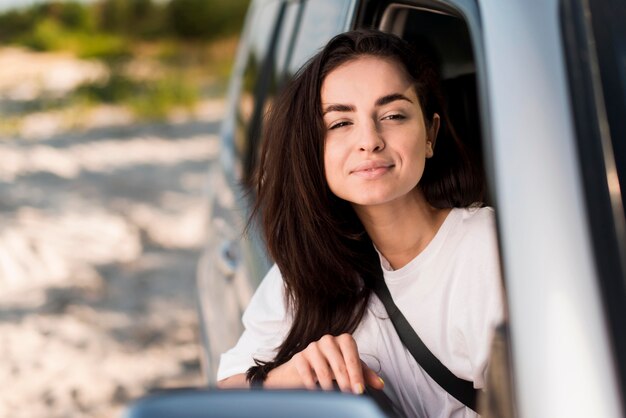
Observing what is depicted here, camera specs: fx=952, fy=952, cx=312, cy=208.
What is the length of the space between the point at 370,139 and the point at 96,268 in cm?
521

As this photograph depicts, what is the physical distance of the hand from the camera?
1599 millimetres

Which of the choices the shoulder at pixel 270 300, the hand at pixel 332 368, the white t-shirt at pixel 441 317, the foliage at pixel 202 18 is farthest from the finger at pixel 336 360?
the foliage at pixel 202 18

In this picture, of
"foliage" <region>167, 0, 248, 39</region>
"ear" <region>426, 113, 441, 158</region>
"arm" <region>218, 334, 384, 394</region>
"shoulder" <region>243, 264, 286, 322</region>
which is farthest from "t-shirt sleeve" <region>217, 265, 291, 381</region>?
"foliage" <region>167, 0, 248, 39</region>

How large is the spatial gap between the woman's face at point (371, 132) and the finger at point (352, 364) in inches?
11.2

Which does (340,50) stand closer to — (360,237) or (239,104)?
(360,237)

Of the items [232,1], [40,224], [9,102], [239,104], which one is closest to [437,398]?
[239,104]

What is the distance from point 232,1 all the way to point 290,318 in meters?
17.0

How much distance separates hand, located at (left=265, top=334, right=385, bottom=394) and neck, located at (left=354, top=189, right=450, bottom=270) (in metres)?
0.32

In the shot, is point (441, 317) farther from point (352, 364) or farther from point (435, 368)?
point (352, 364)

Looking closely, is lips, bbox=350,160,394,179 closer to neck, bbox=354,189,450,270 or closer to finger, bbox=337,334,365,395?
neck, bbox=354,189,450,270

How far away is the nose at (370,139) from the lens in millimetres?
1742

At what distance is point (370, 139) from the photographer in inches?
68.7

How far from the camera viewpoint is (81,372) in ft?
16.0

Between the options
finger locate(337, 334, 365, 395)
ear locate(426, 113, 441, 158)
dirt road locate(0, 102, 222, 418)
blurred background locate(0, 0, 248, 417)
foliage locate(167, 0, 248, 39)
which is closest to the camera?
finger locate(337, 334, 365, 395)
